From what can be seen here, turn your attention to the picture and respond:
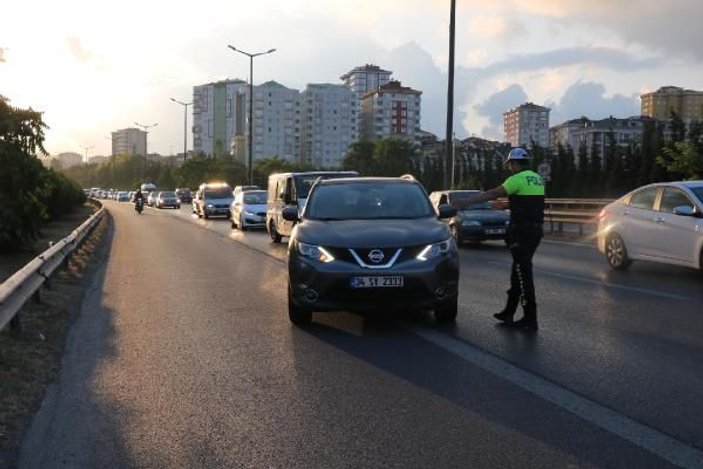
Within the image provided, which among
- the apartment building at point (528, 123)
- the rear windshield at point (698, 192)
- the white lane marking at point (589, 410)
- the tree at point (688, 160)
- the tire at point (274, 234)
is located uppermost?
the apartment building at point (528, 123)

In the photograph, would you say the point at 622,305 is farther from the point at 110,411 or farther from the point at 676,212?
the point at 110,411

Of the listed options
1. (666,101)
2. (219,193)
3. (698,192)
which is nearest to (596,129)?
(666,101)

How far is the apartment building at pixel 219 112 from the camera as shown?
174750 mm

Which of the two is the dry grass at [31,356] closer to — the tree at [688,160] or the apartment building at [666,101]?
the tree at [688,160]

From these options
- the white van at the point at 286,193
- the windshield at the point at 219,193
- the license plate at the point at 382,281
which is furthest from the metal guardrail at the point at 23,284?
the windshield at the point at 219,193

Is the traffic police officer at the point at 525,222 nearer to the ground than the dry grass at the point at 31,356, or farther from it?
farther from it

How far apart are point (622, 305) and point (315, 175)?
1199 cm

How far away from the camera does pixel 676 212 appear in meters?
11.5

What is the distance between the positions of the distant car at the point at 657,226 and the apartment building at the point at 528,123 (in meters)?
154

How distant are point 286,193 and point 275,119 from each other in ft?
514

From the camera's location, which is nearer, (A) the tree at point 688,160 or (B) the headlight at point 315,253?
(B) the headlight at point 315,253

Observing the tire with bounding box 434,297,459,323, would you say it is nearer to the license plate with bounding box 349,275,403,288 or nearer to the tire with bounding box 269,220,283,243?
the license plate with bounding box 349,275,403,288

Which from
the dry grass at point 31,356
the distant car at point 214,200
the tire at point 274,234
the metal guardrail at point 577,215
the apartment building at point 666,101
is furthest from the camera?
the apartment building at point 666,101

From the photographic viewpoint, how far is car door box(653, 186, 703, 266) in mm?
11375
